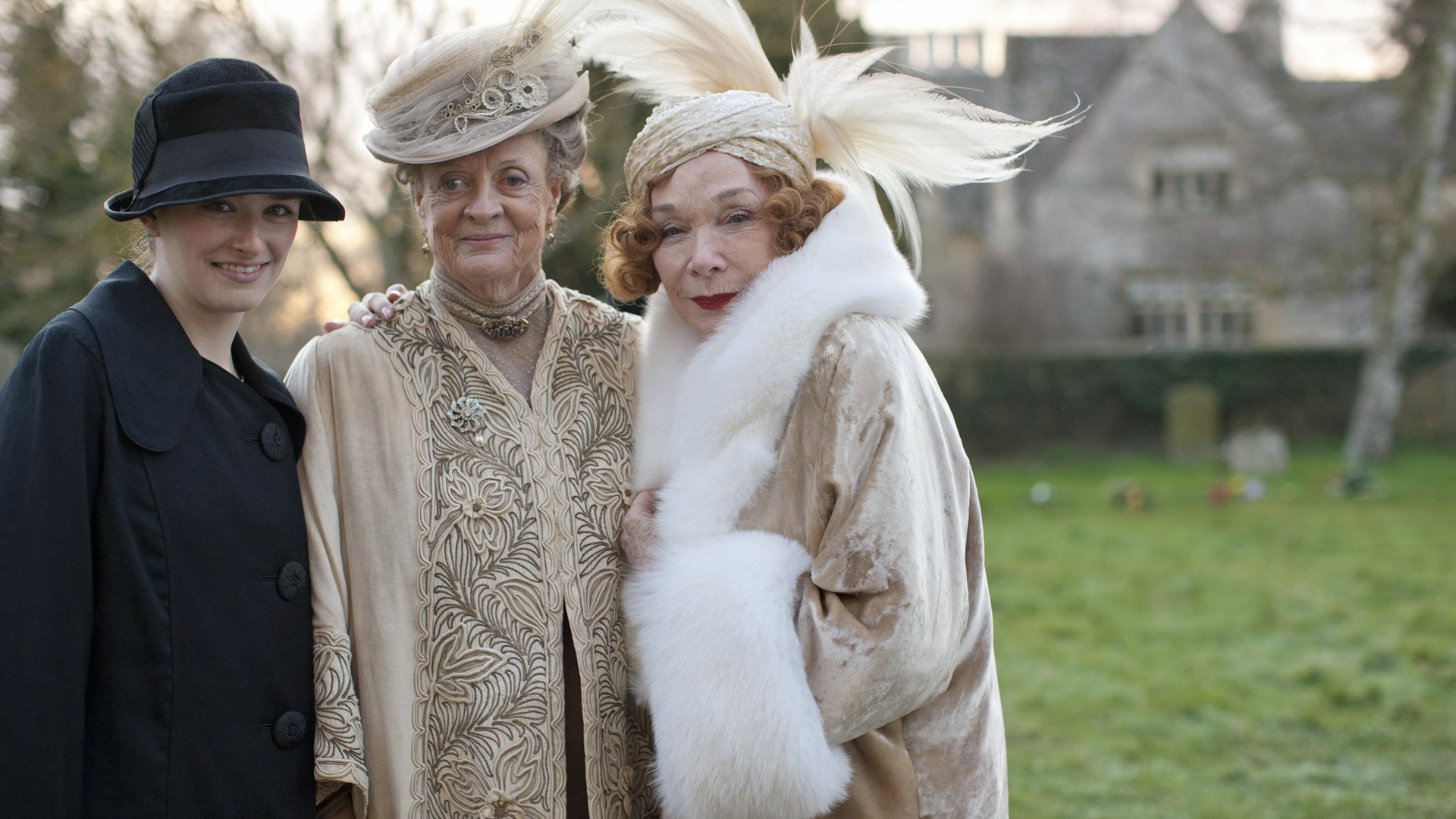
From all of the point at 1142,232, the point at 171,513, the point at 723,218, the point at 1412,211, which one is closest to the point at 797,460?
the point at 723,218

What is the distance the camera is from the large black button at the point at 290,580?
2066mm

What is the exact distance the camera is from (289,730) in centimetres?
204

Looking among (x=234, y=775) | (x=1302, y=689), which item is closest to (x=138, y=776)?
(x=234, y=775)

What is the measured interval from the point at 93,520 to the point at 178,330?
0.39 m

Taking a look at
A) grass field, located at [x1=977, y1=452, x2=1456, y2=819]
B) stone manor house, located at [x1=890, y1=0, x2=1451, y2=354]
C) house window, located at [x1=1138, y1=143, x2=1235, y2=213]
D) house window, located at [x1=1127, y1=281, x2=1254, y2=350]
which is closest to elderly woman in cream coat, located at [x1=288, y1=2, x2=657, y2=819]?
grass field, located at [x1=977, y1=452, x2=1456, y2=819]

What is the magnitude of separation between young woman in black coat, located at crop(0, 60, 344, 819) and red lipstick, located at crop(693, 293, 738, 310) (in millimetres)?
787

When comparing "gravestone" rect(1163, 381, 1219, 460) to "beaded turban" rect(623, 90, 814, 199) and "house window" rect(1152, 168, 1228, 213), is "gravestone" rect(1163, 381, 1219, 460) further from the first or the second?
"beaded turban" rect(623, 90, 814, 199)

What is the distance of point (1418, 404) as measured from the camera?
18.3 metres

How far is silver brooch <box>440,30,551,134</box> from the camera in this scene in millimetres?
2326

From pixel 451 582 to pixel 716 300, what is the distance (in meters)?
0.80

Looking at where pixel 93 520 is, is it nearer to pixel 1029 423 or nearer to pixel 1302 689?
pixel 1302 689

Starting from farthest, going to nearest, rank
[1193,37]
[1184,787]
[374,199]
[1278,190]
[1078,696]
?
[1193,37] < [1278,190] < [374,199] < [1078,696] < [1184,787]

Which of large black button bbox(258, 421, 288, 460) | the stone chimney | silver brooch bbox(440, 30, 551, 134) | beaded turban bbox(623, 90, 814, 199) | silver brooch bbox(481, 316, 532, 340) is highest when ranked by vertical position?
the stone chimney

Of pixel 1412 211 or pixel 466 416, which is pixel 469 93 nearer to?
pixel 466 416
